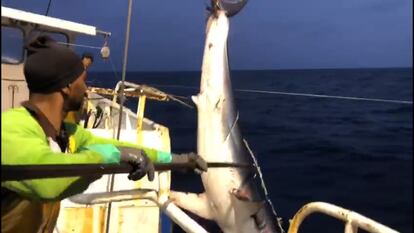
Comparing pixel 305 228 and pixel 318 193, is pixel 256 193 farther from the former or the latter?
pixel 318 193

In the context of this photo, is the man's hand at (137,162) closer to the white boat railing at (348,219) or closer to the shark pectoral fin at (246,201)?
the white boat railing at (348,219)

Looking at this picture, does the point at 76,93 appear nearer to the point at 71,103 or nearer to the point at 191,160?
the point at 71,103

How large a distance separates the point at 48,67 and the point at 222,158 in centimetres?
345

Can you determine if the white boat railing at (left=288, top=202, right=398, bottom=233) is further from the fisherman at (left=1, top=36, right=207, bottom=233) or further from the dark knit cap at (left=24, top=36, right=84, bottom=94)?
the dark knit cap at (left=24, top=36, right=84, bottom=94)

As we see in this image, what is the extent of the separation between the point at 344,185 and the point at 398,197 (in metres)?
1.07

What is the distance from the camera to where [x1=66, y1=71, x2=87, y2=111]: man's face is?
1993 mm

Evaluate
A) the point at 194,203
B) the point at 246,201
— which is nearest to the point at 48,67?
the point at 194,203

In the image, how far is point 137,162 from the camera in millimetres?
2070

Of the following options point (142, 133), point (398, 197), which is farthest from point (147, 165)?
point (398, 197)

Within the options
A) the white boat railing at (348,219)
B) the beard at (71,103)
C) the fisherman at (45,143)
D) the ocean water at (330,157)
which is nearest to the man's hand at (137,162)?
the fisherman at (45,143)

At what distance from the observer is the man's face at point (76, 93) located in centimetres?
199

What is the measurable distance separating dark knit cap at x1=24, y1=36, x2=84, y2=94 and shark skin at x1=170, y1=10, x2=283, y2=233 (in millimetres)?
3037

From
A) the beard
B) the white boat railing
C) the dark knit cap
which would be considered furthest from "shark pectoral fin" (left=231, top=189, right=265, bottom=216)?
the dark knit cap

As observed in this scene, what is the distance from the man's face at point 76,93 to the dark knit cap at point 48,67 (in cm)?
3
